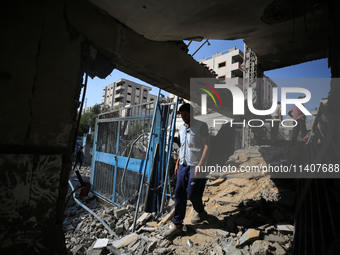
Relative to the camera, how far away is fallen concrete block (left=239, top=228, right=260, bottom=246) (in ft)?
7.36

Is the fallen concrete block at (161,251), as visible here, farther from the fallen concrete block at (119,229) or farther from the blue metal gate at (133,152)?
the fallen concrete block at (119,229)

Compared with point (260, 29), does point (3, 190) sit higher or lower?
lower

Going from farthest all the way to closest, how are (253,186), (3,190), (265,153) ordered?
(265,153) < (253,186) < (3,190)

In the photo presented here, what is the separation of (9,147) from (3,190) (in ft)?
1.15

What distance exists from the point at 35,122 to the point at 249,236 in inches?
110

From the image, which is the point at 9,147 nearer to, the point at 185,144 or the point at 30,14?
the point at 30,14

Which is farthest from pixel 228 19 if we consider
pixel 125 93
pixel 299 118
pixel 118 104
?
pixel 125 93

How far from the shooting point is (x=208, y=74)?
4.21 meters

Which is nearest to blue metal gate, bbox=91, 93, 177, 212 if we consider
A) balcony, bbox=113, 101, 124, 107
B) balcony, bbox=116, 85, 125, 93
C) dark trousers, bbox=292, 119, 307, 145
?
dark trousers, bbox=292, 119, 307, 145

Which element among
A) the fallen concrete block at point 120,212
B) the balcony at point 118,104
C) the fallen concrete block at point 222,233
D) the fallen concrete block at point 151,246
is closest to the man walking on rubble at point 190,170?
the fallen concrete block at point 151,246

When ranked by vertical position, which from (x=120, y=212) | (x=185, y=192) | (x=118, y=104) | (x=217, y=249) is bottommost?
(x=120, y=212)

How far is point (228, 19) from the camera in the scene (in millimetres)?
2158

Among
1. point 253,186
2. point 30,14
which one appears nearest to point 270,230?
point 253,186

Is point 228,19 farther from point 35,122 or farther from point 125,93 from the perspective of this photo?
point 125,93
